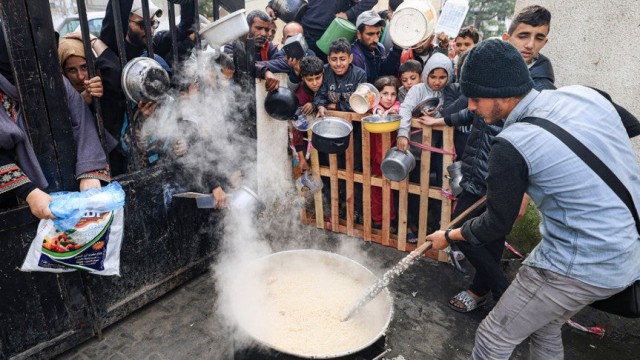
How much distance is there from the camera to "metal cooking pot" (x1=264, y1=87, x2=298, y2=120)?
4012 mm

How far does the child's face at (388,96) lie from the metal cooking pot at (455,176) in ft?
3.50

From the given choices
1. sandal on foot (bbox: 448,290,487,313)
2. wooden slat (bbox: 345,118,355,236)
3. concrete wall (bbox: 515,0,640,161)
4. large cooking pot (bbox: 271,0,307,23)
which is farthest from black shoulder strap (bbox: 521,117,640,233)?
large cooking pot (bbox: 271,0,307,23)

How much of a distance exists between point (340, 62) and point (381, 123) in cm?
100

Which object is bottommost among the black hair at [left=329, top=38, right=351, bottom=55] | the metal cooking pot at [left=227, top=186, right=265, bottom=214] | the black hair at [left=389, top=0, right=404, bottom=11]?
the metal cooking pot at [left=227, top=186, right=265, bottom=214]

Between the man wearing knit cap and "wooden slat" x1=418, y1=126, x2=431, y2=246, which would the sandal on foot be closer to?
"wooden slat" x1=418, y1=126, x2=431, y2=246

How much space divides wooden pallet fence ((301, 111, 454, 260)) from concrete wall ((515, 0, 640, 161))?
2.06 meters

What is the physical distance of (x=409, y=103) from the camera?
4.29m

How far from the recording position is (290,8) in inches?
225

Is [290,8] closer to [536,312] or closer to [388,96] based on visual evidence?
[388,96]

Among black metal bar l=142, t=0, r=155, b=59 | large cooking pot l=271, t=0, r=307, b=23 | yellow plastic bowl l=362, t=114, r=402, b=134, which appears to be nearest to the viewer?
black metal bar l=142, t=0, r=155, b=59

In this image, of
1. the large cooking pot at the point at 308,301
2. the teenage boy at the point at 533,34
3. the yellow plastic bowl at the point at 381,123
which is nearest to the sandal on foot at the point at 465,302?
the large cooking pot at the point at 308,301

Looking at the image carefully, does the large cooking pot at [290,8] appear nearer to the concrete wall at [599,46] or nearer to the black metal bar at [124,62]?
the concrete wall at [599,46]

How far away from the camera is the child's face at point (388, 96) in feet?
14.9

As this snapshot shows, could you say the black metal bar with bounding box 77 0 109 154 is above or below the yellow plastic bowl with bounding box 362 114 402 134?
above
